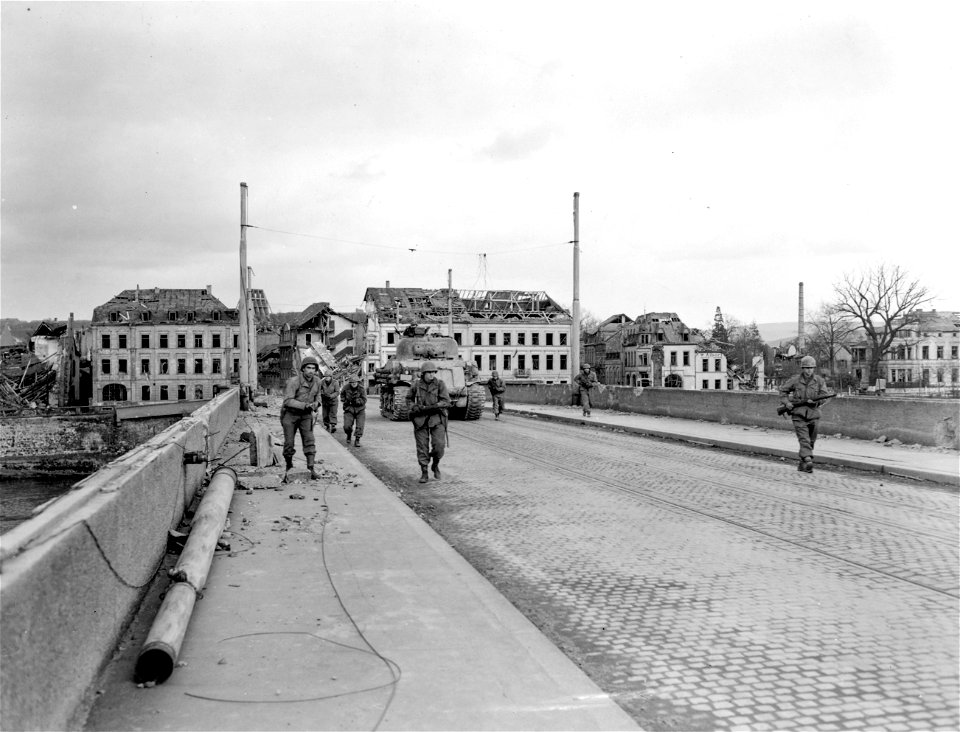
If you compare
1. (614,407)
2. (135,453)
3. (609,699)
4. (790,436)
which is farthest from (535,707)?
(614,407)

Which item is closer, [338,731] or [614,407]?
[338,731]

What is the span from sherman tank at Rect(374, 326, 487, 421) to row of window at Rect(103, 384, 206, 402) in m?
64.8

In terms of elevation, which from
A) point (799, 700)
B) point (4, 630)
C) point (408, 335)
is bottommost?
point (799, 700)

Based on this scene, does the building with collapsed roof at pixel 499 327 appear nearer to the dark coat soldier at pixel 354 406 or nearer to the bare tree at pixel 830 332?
the bare tree at pixel 830 332

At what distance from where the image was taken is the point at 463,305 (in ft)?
305

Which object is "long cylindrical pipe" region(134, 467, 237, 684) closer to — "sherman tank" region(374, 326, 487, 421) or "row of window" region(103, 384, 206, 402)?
"sherman tank" region(374, 326, 487, 421)

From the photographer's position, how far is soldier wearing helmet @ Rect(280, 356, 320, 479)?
11.6 metres

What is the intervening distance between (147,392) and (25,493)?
1885 inches

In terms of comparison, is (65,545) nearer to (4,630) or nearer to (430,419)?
(4,630)

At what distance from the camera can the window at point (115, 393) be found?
275 ft

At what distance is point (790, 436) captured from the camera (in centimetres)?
Result: 1758

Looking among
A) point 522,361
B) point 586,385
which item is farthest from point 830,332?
point 586,385

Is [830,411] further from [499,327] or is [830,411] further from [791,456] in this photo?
[499,327]

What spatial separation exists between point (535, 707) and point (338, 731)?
0.93m
